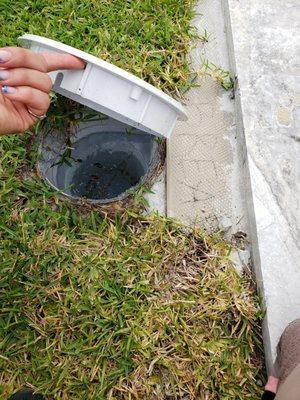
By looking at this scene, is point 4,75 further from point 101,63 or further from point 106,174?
point 106,174

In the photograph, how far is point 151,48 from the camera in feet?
7.79

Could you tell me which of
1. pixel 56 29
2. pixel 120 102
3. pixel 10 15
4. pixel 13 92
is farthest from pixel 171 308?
pixel 10 15

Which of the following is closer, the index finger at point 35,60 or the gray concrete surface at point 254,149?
the index finger at point 35,60

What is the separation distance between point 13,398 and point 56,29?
167 centimetres

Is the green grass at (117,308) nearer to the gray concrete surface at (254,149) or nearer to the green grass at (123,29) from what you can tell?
the gray concrete surface at (254,149)

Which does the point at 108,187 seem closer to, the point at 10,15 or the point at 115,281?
the point at 115,281

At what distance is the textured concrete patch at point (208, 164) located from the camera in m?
2.09

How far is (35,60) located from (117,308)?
96cm

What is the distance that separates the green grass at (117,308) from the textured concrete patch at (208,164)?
108 mm

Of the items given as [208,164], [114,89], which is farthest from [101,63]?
[208,164]

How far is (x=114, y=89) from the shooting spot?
1.75 m

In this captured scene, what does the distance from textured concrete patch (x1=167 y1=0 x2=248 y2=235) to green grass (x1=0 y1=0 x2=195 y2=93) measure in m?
0.15

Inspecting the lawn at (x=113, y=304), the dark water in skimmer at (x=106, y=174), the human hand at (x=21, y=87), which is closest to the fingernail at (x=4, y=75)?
the human hand at (x=21, y=87)

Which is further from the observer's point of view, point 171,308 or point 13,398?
point 171,308
